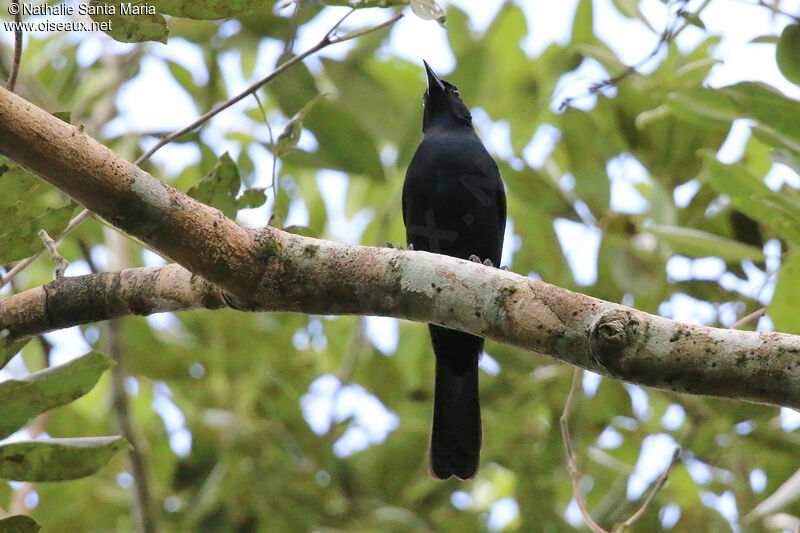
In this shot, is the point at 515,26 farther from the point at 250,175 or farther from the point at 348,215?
the point at 250,175

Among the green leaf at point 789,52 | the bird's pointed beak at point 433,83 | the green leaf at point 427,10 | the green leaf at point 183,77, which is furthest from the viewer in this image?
the bird's pointed beak at point 433,83

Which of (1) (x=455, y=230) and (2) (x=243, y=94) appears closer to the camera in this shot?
(2) (x=243, y=94)

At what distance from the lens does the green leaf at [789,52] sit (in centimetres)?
264

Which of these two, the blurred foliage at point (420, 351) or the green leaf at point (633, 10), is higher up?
the green leaf at point (633, 10)

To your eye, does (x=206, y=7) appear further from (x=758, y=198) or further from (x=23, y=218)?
(x=758, y=198)

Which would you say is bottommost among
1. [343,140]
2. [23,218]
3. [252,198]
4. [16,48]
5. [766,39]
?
[343,140]

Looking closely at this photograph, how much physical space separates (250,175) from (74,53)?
4.08ft

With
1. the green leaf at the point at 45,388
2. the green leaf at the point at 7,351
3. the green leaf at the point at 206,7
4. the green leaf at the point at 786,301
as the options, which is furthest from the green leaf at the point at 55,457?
the green leaf at the point at 786,301

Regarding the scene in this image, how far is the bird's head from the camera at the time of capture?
4.26 metres

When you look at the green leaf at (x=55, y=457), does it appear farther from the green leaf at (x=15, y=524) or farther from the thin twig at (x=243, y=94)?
the thin twig at (x=243, y=94)

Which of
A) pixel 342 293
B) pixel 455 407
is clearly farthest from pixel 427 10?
pixel 455 407

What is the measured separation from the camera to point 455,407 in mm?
3447

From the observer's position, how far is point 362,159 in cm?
339

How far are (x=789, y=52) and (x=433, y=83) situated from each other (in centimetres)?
189
